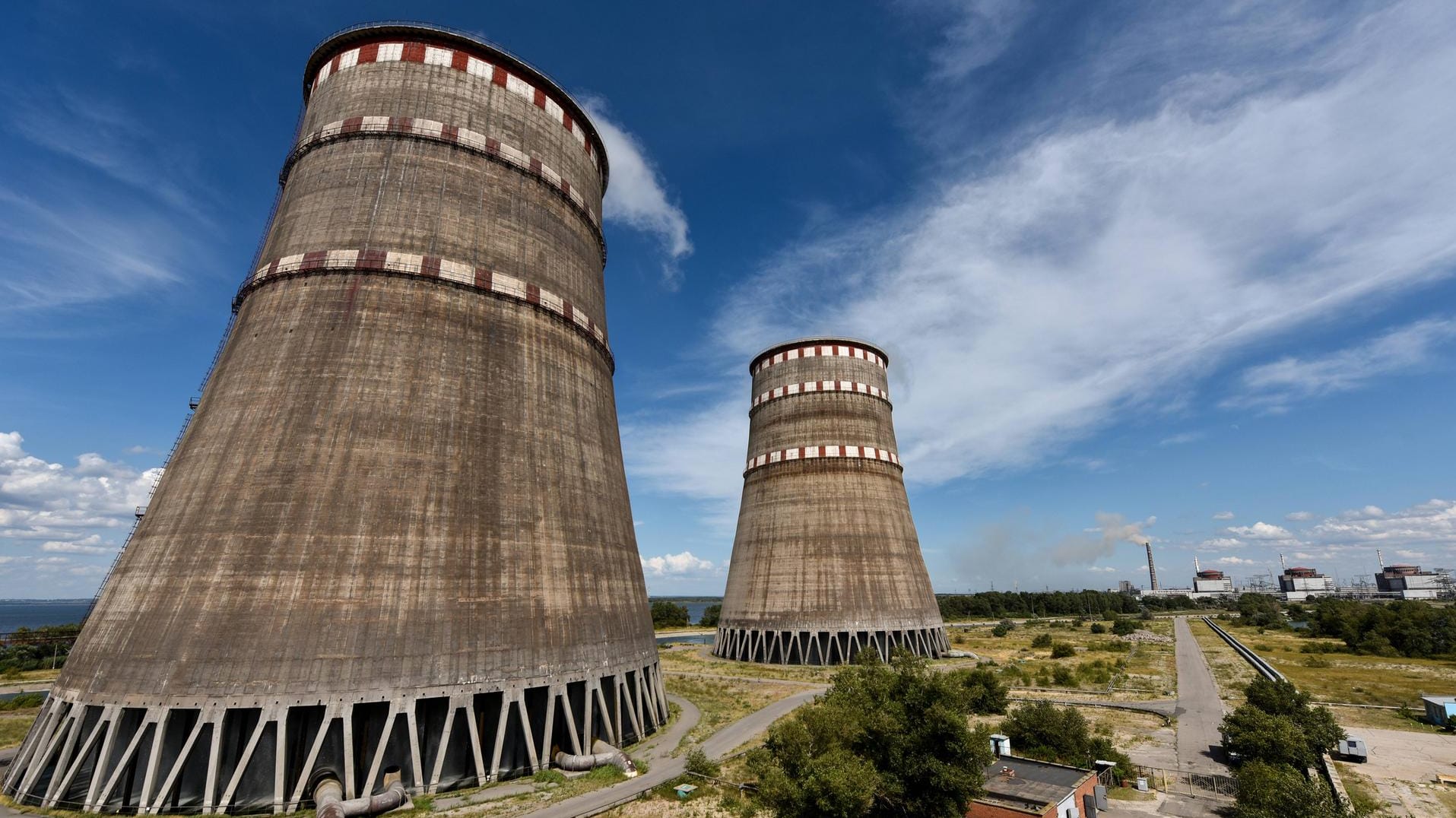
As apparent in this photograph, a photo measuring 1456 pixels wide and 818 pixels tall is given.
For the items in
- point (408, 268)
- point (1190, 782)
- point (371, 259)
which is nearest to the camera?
point (1190, 782)

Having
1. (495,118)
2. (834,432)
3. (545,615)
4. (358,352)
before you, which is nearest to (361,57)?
(495,118)

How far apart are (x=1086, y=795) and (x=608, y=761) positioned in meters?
13.6

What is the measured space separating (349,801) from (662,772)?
8379mm

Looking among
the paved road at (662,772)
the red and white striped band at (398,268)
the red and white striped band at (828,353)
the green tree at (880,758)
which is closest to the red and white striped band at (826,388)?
the red and white striped band at (828,353)

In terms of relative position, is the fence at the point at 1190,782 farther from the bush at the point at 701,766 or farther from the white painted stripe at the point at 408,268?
the white painted stripe at the point at 408,268

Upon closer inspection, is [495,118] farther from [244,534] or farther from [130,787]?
[130,787]

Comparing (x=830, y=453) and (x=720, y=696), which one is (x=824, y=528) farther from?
(x=720, y=696)

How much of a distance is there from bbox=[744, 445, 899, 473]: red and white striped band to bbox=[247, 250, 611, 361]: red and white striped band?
26.6 m

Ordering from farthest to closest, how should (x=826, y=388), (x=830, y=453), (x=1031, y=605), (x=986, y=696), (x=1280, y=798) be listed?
(x=1031, y=605)
(x=826, y=388)
(x=830, y=453)
(x=986, y=696)
(x=1280, y=798)

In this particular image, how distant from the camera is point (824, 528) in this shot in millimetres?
42812

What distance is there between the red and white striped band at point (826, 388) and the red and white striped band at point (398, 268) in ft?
89.6

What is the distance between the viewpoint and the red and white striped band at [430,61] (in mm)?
23953

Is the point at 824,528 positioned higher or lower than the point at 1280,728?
higher

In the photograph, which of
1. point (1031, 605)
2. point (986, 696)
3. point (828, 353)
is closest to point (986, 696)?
point (986, 696)
